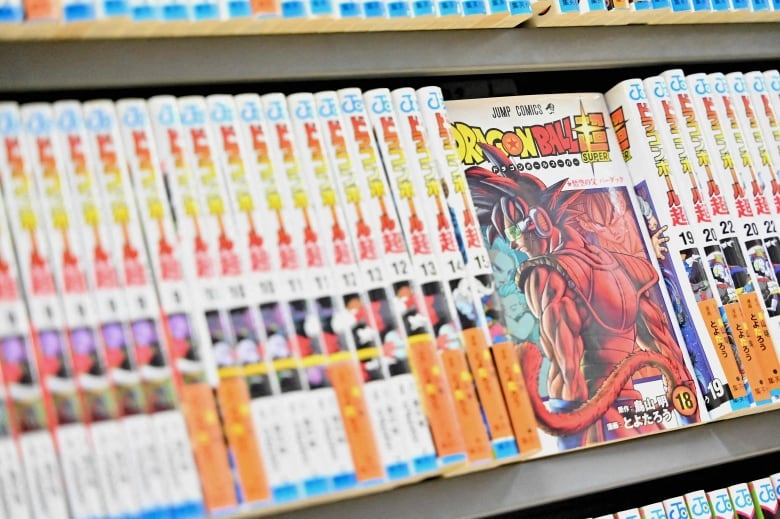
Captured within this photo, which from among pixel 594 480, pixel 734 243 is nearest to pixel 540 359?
pixel 594 480

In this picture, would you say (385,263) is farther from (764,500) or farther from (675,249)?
(764,500)

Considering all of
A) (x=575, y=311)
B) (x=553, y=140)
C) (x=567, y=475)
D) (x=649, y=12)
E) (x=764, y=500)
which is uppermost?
(x=649, y=12)

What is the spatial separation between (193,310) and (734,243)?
683 mm

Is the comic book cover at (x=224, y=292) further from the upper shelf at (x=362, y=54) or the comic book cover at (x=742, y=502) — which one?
the comic book cover at (x=742, y=502)

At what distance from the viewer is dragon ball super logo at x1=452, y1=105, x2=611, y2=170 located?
3.88 ft

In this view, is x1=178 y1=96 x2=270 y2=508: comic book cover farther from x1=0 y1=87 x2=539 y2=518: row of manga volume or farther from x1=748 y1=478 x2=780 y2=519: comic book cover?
x1=748 y1=478 x2=780 y2=519: comic book cover

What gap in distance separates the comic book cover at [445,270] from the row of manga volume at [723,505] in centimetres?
28

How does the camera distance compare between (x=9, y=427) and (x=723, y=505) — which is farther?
(x=723, y=505)

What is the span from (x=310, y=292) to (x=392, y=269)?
10 centimetres

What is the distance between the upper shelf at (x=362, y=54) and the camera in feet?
2.98

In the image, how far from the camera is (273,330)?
89 cm

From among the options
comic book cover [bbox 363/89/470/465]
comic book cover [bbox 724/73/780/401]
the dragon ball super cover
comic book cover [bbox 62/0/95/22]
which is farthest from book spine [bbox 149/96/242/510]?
comic book cover [bbox 724/73/780/401]

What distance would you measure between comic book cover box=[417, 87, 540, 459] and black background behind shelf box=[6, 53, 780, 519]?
0.40 ft

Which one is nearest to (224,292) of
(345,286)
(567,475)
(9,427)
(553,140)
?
(345,286)
